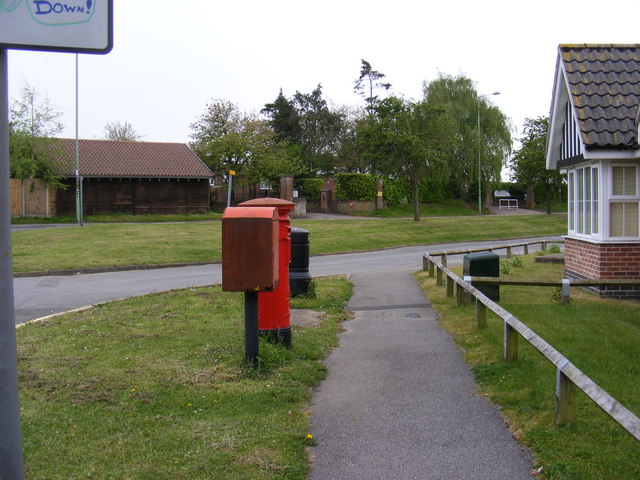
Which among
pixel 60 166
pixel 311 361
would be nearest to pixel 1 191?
pixel 311 361

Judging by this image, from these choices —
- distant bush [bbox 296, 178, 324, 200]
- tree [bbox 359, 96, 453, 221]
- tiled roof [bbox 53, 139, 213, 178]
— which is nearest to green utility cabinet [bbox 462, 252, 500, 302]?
tree [bbox 359, 96, 453, 221]

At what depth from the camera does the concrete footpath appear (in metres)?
4.30

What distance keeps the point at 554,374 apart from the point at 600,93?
25.9ft

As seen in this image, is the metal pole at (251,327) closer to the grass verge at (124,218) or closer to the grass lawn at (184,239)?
the grass lawn at (184,239)

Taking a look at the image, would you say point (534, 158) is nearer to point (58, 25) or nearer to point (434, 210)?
point (434, 210)

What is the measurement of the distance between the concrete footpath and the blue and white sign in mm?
2835

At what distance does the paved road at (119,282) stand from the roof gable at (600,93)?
728 centimetres

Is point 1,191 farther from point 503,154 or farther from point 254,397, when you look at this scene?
point 503,154

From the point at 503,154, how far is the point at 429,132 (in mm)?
20360

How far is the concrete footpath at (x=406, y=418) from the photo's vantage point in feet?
14.1

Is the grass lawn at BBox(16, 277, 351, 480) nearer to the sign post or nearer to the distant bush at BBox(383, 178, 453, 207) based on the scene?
the sign post

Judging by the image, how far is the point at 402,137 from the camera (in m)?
34.2

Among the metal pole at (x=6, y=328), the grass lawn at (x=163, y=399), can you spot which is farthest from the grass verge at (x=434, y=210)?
the metal pole at (x=6, y=328)

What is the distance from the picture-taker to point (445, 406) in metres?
5.61
